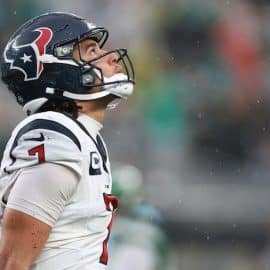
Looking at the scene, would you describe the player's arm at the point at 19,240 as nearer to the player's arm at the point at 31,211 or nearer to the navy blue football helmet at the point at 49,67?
the player's arm at the point at 31,211

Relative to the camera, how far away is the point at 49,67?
2232 mm

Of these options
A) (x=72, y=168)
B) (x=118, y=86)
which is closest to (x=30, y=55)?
(x=118, y=86)

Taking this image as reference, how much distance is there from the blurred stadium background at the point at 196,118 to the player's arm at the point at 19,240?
322cm

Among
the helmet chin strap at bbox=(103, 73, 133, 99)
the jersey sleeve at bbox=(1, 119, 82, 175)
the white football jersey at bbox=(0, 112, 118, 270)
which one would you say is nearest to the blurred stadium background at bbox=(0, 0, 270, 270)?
the helmet chin strap at bbox=(103, 73, 133, 99)

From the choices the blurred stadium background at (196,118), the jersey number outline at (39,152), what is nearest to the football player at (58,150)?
the jersey number outline at (39,152)

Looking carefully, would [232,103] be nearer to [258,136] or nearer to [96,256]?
[258,136]

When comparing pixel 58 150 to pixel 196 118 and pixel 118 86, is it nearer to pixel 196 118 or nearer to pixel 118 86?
pixel 118 86

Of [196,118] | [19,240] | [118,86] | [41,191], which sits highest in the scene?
[118,86]

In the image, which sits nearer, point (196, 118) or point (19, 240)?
point (19, 240)

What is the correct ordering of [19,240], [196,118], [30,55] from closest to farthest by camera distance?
[19,240], [30,55], [196,118]

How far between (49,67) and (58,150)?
0.33 meters

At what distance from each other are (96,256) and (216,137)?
3.53 m

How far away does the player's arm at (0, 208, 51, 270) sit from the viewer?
194 cm

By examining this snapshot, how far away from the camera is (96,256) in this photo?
2.15m
